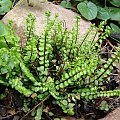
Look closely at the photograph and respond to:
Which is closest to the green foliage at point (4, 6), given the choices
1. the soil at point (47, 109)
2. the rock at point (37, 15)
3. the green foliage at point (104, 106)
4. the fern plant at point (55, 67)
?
the rock at point (37, 15)

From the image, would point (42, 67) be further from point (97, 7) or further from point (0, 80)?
point (97, 7)

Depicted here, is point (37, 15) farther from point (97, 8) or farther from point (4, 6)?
point (97, 8)

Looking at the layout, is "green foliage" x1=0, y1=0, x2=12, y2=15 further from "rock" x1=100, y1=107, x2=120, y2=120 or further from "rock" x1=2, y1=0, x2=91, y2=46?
"rock" x1=100, y1=107, x2=120, y2=120

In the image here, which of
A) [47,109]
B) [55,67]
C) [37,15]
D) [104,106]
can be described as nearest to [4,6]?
[37,15]

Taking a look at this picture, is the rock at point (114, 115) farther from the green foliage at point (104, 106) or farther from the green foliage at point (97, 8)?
the green foliage at point (97, 8)

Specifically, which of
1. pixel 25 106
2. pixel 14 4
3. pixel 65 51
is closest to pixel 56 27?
pixel 65 51

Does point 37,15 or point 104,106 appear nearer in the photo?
point 104,106
